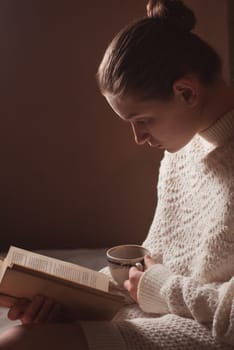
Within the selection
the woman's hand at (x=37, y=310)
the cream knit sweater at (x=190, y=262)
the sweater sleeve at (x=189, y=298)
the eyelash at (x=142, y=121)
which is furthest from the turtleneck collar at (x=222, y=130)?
the woman's hand at (x=37, y=310)

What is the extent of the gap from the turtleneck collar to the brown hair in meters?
0.07

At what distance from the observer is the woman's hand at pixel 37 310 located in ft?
2.74

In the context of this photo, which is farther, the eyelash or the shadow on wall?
the shadow on wall

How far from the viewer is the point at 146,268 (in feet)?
3.08

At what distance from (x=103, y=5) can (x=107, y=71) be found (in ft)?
2.09

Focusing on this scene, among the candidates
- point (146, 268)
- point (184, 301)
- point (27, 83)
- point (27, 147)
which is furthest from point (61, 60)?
point (184, 301)

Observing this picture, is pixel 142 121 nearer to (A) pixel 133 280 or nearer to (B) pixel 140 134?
(B) pixel 140 134

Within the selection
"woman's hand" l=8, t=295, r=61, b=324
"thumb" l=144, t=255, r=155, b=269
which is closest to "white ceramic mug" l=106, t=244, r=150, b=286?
"thumb" l=144, t=255, r=155, b=269

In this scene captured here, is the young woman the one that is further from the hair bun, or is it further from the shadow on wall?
the shadow on wall

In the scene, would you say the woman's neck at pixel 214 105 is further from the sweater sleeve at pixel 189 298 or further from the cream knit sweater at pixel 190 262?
the sweater sleeve at pixel 189 298

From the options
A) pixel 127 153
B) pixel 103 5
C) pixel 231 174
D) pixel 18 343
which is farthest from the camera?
pixel 127 153

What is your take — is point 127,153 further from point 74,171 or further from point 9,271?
point 9,271

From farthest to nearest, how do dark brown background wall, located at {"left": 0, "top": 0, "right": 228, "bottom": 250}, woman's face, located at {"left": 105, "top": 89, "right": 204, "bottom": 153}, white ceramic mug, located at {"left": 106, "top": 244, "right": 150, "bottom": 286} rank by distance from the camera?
dark brown background wall, located at {"left": 0, "top": 0, "right": 228, "bottom": 250}
white ceramic mug, located at {"left": 106, "top": 244, "right": 150, "bottom": 286}
woman's face, located at {"left": 105, "top": 89, "right": 204, "bottom": 153}

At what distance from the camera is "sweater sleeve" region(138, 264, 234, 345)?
2.43ft
